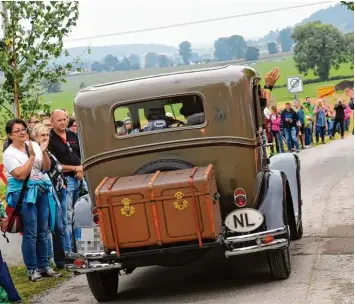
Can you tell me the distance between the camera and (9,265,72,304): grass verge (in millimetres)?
9039

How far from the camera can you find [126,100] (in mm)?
8758

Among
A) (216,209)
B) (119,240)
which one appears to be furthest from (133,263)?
(216,209)

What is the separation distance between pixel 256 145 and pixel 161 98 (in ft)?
3.40

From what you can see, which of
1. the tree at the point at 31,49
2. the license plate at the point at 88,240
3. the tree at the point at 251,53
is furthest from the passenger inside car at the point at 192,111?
the tree at the point at 251,53

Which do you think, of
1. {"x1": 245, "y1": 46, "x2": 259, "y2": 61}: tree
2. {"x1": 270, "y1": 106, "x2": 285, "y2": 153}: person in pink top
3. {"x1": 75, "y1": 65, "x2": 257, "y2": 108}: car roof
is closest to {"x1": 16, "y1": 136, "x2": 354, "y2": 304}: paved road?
{"x1": 75, "y1": 65, "x2": 257, "y2": 108}: car roof

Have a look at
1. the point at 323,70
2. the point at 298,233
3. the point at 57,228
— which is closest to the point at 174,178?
the point at 57,228

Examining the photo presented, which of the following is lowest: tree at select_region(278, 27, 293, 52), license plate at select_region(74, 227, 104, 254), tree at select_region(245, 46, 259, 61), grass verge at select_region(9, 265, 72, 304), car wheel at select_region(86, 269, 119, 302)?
tree at select_region(278, 27, 293, 52)

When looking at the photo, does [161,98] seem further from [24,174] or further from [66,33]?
[66,33]

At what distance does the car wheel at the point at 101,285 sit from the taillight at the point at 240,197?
137 cm

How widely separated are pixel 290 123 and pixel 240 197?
19550 millimetres

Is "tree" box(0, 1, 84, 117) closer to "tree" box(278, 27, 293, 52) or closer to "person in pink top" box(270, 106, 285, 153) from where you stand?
"person in pink top" box(270, 106, 285, 153)

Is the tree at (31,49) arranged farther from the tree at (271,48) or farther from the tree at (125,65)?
the tree at (271,48)

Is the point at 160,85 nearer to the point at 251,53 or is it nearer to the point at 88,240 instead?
the point at 88,240

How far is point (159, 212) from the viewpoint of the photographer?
7.73 m
